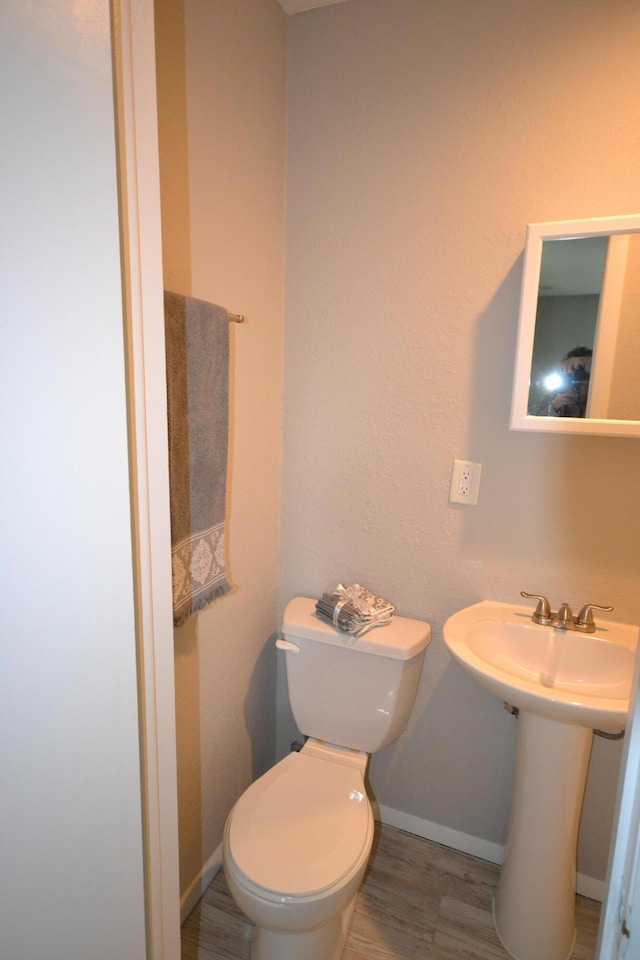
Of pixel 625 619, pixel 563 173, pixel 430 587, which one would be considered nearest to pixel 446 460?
pixel 430 587

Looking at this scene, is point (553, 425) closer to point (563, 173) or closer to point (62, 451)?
point (563, 173)

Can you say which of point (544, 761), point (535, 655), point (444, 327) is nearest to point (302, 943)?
point (544, 761)

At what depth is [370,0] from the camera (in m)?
1.42

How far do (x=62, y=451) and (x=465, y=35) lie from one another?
151 centimetres

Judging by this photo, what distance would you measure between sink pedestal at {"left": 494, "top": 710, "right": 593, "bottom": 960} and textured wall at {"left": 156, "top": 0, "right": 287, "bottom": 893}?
0.86m

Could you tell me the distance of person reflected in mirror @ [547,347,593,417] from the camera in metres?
1.28

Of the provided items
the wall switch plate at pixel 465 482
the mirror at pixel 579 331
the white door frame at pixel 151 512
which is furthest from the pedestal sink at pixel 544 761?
the white door frame at pixel 151 512

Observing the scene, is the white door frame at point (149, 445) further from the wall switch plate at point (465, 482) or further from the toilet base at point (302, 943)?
the wall switch plate at point (465, 482)

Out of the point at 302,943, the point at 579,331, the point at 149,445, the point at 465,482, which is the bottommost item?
the point at 302,943

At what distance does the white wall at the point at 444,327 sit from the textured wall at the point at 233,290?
10 centimetres

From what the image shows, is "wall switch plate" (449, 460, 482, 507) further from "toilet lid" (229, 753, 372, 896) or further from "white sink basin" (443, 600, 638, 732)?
"toilet lid" (229, 753, 372, 896)

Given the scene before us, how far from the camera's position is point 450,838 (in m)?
1.70

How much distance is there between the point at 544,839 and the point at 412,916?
49cm

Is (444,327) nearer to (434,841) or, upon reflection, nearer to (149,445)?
(149,445)
